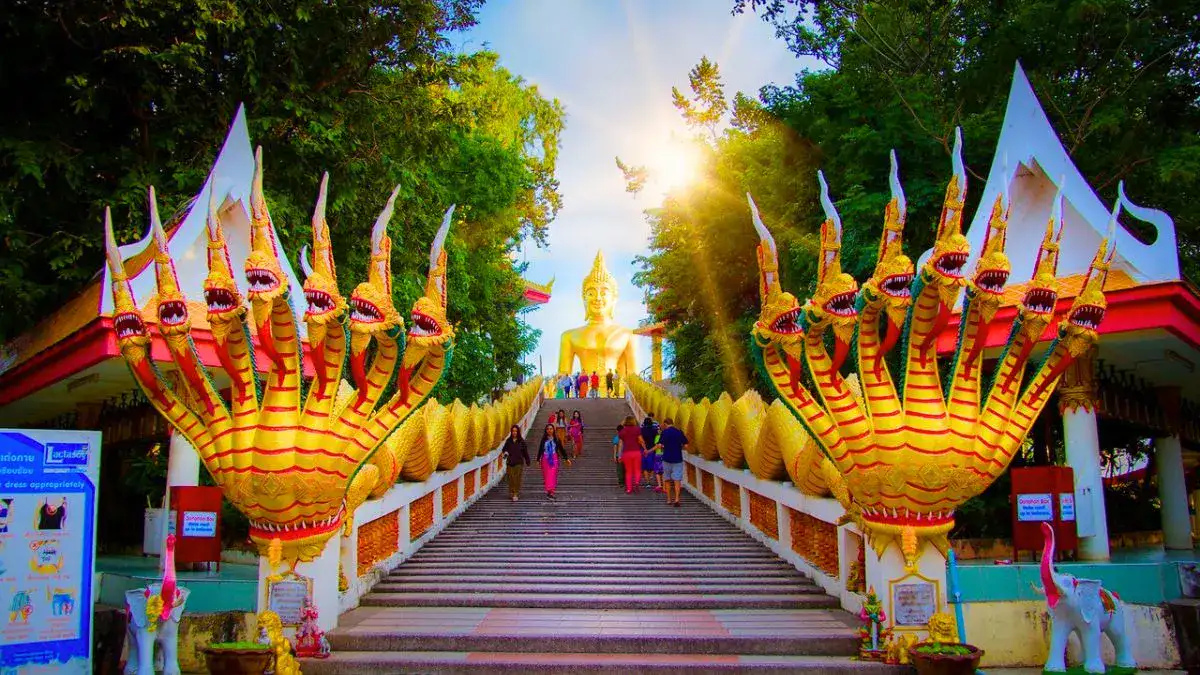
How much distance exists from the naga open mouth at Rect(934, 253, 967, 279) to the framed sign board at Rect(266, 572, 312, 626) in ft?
19.3

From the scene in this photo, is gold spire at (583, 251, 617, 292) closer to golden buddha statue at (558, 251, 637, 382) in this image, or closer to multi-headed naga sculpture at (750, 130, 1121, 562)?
golden buddha statue at (558, 251, 637, 382)

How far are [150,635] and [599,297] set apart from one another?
108ft

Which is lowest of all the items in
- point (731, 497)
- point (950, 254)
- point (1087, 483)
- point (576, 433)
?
point (731, 497)

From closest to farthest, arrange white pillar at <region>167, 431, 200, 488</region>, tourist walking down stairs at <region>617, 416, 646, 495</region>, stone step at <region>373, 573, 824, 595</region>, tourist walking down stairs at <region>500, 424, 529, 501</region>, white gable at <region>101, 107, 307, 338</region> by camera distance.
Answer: stone step at <region>373, 573, 824, 595</region>, white pillar at <region>167, 431, 200, 488</region>, white gable at <region>101, 107, 307, 338</region>, tourist walking down stairs at <region>500, 424, 529, 501</region>, tourist walking down stairs at <region>617, 416, 646, 495</region>

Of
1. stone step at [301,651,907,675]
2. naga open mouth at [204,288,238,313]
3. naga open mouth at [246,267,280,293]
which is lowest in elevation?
stone step at [301,651,907,675]

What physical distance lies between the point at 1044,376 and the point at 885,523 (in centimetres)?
182

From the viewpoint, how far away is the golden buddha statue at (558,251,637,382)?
127 ft

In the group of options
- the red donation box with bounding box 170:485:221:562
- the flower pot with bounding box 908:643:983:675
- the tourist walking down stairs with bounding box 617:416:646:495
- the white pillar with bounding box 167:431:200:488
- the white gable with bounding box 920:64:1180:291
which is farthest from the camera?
the tourist walking down stairs with bounding box 617:416:646:495

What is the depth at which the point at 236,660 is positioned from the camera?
6957 millimetres

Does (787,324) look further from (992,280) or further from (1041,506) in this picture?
(1041,506)

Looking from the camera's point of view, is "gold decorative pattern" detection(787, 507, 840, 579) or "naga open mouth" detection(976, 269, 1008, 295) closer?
"naga open mouth" detection(976, 269, 1008, 295)

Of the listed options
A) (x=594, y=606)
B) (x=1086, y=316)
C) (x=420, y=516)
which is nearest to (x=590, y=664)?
(x=594, y=606)

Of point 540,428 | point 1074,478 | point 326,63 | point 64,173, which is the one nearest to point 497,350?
point 540,428

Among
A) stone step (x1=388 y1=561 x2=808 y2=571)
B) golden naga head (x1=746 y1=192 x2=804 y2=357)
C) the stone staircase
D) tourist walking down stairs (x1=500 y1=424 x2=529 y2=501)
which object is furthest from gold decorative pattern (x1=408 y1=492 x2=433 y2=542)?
golden naga head (x1=746 y1=192 x2=804 y2=357)
